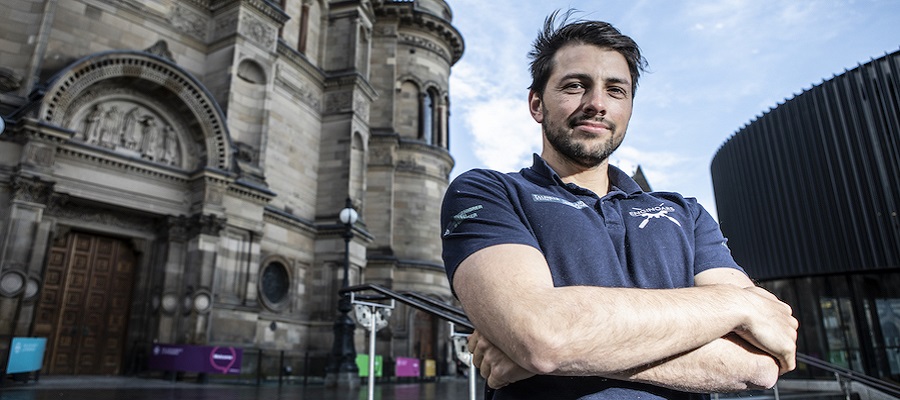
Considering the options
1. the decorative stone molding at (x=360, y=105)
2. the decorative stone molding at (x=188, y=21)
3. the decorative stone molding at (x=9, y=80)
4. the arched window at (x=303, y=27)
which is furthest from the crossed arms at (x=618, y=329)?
the arched window at (x=303, y=27)

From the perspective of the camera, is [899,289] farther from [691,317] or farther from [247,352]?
[691,317]

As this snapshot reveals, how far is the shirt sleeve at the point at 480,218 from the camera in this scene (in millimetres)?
1472

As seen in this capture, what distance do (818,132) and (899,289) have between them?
20.0ft

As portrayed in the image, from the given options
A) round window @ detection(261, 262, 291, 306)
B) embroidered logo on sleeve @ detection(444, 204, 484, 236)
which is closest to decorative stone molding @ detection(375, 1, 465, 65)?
round window @ detection(261, 262, 291, 306)

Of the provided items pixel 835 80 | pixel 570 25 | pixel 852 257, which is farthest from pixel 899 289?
pixel 570 25

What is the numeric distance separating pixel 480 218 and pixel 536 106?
0.70 meters

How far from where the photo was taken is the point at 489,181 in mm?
1651

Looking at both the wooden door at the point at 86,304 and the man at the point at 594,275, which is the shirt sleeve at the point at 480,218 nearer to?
the man at the point at 594,275

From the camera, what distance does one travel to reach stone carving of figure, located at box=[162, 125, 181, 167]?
1586 centimetres

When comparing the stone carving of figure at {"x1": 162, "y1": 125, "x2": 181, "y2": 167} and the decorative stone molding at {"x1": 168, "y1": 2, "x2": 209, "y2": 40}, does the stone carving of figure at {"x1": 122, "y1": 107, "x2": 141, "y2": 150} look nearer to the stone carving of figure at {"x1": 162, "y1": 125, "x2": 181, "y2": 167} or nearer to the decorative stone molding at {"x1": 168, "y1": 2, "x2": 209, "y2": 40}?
the stone carving of figure at {"x1": 162, "y1": 125, "x2": 181, "y2": 167}

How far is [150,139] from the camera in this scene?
15.6 meters

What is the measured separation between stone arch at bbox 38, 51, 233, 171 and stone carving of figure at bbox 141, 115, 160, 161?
0.81 metres

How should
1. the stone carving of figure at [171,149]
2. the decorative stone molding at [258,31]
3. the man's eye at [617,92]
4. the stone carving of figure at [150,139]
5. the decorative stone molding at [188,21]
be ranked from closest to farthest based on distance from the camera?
the man's eye at [617,92] < the stone carving of figure at [150,139] < the stone carving of figure at [171,149] < the decorative stone molding at [188,21] < the decorative stone molding at [258,31]

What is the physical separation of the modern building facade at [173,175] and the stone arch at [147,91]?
1.8 inches
